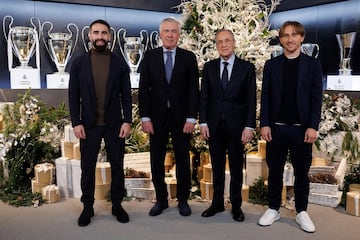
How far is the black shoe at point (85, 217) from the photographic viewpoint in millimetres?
2664

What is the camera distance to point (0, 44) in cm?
427

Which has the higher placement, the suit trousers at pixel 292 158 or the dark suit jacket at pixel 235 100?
the dark suit jacket at pixel 235 100

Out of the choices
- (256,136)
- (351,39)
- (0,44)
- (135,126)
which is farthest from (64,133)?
(351,39)

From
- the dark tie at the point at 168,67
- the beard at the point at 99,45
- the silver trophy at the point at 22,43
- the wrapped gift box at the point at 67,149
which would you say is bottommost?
the wrapped gift box at the point at 67,149

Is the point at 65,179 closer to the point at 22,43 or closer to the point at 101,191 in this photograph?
the point at 101,191

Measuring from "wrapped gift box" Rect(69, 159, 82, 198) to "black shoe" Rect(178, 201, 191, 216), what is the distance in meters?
0.98

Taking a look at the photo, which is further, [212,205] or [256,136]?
[256,136]

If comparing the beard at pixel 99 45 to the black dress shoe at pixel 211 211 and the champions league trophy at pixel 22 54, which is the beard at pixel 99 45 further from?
the champions league trophy at pixel 22 54

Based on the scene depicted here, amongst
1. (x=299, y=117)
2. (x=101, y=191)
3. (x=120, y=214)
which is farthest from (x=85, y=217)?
(x=299, y=117)

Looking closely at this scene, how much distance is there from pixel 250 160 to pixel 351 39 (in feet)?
6.21

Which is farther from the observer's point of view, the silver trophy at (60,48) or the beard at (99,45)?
the silver trophy at (60,48)

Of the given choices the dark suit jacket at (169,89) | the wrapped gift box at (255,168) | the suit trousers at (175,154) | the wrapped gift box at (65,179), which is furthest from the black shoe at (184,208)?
the wrapped gift box at (65,179)

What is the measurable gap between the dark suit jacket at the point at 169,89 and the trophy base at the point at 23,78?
1793 millimetres

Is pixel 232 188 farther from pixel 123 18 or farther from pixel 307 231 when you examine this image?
pixel 123 18
